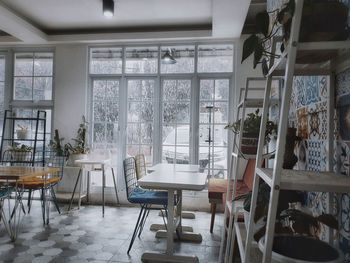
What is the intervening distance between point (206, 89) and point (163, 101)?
788mm

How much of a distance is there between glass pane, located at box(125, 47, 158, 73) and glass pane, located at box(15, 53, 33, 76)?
1.90m

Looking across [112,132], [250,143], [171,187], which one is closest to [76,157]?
[112,132]

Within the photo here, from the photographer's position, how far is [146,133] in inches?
190

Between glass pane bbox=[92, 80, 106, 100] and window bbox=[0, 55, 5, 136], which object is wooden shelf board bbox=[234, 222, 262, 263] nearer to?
glass pane bbox=[92, 80, 106, 100]

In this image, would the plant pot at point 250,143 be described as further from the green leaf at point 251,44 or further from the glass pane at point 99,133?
the glass pane at point 99,133

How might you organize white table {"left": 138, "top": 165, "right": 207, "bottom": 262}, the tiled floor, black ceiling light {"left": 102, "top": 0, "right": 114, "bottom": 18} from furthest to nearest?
black ceiling light {"left": 102, "top": 0, "right": 114, "bottom": 18}
the tiled floor
white table {"left": 138, "top": 165, "right": 207, "bottom": 262}

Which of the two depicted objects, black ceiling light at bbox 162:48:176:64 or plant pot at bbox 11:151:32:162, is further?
black ceiling light at bbox 162:48:176:64

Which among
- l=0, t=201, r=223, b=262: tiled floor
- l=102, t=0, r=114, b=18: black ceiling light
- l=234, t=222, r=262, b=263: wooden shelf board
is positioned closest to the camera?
l=234, t=222, r=262, b=263: wooden shelf board

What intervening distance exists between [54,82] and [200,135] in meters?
2.92

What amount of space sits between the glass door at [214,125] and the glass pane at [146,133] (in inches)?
35.3

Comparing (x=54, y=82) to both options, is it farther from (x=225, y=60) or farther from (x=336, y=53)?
(x=336, y=53)

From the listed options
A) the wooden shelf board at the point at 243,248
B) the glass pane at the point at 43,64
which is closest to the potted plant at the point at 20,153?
the glass pane at the point at 43,64

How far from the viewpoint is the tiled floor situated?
2744 mm

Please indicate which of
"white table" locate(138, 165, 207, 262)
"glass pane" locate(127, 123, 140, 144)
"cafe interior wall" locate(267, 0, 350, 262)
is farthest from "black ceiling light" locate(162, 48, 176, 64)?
"cafe interior wall" locate(267, 0, 350, 262)
